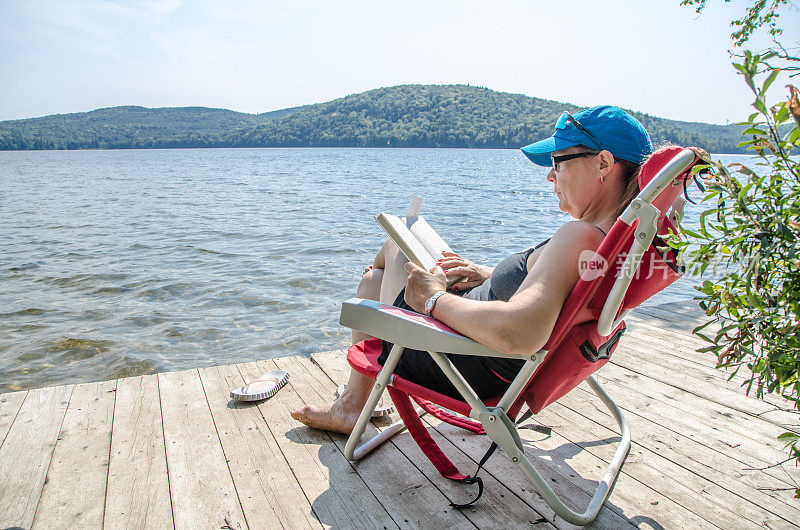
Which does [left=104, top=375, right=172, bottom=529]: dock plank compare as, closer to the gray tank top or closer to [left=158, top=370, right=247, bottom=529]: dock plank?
[left=158, top=370, right=247, bottom=529]: dock plank

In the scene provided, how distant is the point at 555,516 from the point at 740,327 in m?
1.22

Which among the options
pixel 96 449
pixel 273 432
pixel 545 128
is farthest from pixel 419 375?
pixel 545 128

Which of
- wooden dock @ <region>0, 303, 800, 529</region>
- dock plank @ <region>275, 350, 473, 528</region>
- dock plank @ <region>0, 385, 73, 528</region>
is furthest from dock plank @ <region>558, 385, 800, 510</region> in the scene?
dock plank @ <region>0, 385, 73, 528</region>

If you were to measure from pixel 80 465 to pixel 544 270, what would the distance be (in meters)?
2.06

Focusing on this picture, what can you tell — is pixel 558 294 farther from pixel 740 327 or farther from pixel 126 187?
pixel 126 187

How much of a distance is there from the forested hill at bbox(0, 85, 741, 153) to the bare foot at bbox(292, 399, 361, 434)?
6642cm

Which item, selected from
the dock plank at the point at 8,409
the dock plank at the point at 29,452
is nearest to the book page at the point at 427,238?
the dock plank at the point at 29,452

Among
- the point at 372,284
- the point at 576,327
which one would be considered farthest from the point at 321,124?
the point at 576,327

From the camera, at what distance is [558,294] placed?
5.57 ft

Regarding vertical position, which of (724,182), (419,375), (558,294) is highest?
(724,182)

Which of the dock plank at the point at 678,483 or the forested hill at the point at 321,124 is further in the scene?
the forested hill at the point at 321,124

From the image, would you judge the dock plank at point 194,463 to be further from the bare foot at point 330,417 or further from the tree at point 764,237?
the tree at point 764,237

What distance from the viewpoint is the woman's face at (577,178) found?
6.36 feet

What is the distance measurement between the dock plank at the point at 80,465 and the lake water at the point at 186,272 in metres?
2.04
